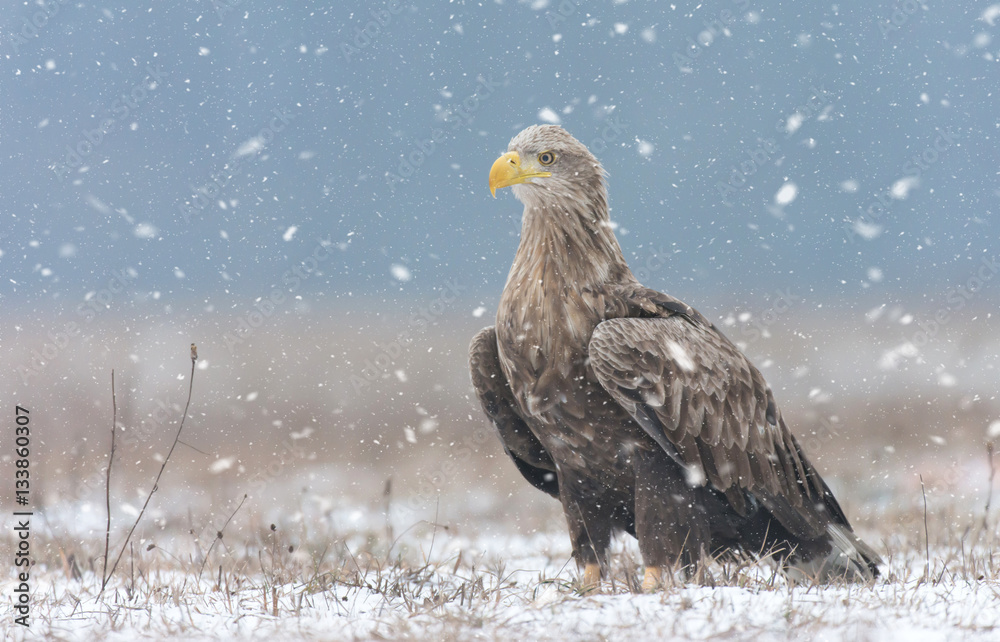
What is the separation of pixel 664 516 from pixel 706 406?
2.22 feet

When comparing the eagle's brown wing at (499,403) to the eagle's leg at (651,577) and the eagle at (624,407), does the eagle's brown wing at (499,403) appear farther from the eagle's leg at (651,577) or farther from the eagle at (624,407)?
the eagle's leg at (651,577)

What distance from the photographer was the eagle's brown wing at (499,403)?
195 inches

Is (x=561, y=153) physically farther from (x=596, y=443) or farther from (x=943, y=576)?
(x=943, y=576)

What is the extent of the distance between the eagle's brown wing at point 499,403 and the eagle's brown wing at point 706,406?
0.89 metres

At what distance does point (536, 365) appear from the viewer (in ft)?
14.5

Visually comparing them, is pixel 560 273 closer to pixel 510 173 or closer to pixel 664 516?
pixel 510 173

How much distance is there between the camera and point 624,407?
427 cm

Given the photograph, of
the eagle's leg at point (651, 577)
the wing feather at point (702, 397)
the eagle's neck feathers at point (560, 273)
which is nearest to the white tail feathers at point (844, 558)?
the wing feather at point (702, 397)

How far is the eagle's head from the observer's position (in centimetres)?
480

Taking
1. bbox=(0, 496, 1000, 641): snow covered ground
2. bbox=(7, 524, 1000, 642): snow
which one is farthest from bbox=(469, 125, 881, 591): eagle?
bbox=(7, 524, 1000, 642): snow

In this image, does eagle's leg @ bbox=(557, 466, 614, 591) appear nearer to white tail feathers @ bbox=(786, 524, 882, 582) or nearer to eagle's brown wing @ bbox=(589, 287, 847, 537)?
eagle's brown wing @ bbox=(589, 287, 847, 537)

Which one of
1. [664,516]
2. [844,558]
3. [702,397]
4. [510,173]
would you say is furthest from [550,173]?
[844,558]

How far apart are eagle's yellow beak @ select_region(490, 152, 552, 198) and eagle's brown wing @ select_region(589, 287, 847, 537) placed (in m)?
0.94

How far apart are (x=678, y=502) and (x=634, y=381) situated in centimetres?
76
